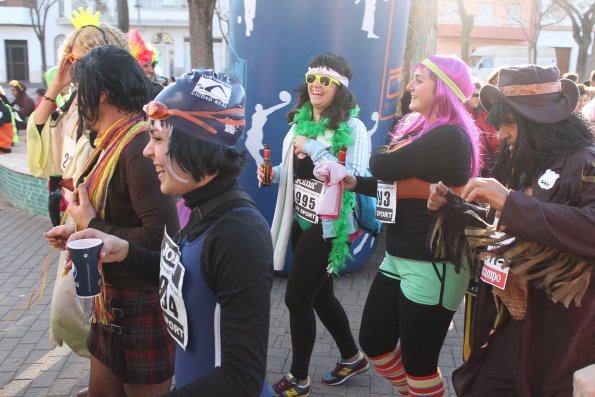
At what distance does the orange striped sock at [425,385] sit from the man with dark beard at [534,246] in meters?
0.48

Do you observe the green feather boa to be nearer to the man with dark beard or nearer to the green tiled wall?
the man with dark beard

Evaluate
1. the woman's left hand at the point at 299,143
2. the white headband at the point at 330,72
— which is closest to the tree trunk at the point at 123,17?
the white headband at the point at 330,72

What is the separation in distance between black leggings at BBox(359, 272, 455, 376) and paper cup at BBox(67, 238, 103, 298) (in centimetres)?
145

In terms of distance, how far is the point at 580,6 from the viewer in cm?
2938

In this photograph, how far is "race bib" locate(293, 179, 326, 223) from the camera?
335 centimetres

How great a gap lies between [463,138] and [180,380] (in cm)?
166

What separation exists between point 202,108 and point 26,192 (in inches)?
272

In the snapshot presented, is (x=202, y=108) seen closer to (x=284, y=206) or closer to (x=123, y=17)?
(x=284, y=206)

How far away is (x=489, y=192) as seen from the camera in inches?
73.5

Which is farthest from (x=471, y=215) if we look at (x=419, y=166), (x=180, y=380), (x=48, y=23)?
(x=48, y=23)

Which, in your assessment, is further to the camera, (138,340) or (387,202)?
(387,202)

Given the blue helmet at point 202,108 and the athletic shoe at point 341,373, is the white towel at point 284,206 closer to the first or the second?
the athletic shoe at point 341,373

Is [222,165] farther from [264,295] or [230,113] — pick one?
[264,295]

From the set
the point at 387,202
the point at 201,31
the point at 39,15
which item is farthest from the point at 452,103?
the point at 39,15
